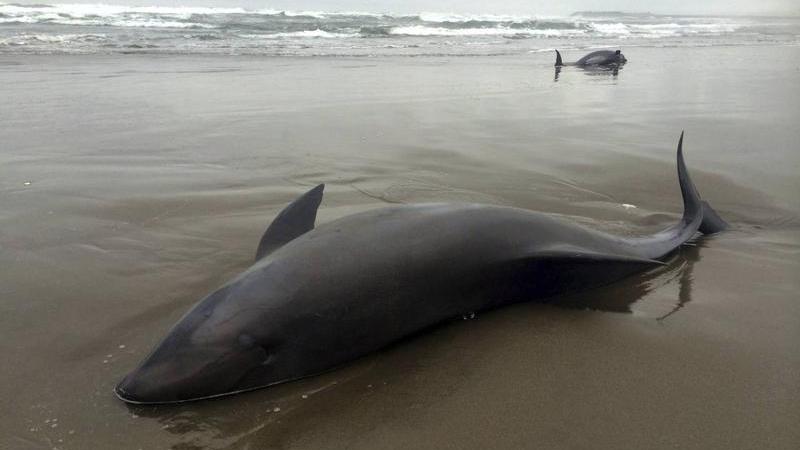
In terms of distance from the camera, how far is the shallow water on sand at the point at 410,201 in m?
2.17

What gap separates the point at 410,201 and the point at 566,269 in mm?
1871

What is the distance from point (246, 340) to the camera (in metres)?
2.25

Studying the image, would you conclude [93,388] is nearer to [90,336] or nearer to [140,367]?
[140,367]

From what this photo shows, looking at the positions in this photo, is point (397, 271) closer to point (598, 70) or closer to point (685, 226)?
point (685, 226)

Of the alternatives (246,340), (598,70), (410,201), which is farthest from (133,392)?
(598,70)

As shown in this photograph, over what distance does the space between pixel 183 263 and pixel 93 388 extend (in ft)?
3.90

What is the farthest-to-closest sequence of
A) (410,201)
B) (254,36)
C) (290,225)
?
(254,36) < (410,201) < (290,225)

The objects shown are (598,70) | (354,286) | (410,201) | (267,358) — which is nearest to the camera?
(267,358)

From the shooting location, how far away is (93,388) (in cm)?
229

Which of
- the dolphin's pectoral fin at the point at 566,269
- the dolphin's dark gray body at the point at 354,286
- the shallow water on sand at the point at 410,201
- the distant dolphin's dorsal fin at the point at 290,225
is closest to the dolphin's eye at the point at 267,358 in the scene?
the dolphin's dark gray body at the point at 354,286

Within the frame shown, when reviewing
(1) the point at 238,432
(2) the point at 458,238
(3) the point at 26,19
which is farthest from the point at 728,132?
(3) the point at 26,19

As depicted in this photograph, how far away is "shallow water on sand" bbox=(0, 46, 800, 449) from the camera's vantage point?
217 centimetres

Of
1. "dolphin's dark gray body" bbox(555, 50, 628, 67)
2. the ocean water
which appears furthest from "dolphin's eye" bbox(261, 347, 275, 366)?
the ocean water

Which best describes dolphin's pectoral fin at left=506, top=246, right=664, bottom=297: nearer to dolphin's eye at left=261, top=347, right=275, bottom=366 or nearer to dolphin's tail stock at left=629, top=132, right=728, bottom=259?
dolphin's tail stock at left=629, top=132, right=728, bottom=259
